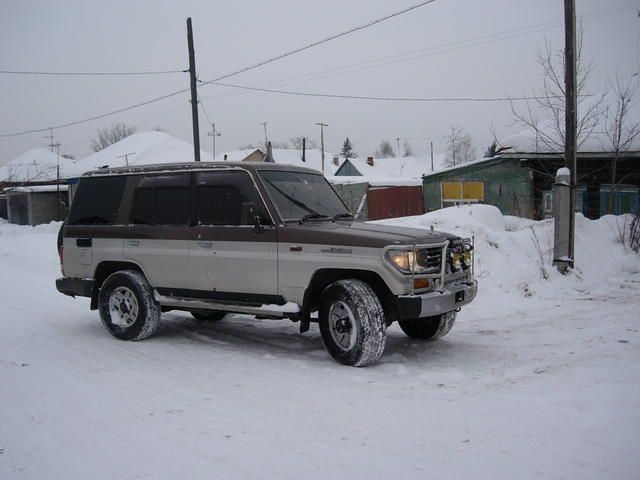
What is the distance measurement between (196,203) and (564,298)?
6.39 meters

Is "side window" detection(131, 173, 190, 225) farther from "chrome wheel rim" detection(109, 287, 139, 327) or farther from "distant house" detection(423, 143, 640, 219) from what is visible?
"distant house" detection(423, 143, 640, 219)

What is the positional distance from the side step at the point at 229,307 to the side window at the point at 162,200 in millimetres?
943

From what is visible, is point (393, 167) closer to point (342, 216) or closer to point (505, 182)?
point (505, 182)

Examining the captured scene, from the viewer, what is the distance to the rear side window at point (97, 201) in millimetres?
7012

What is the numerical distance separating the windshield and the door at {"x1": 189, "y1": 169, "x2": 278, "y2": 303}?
0.22 m

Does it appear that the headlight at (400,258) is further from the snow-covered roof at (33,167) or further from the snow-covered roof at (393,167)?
the snow-covered roof at (393,167)

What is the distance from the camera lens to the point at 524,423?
3.85m

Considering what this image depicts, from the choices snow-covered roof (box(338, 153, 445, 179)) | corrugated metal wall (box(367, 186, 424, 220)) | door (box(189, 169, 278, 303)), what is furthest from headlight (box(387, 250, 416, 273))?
snow-covered roof (box(338, 153, 445, 179))

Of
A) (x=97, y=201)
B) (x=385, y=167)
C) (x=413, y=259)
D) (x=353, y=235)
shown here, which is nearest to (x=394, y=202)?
(x=97, y=201)

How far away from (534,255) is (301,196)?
6.18 m

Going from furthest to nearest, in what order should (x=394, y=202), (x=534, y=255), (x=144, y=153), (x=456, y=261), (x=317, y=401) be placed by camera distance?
(x=144, y=153)
(x=394, y=202)
(x=534, y=255)
(x=456, y=261)
(x=317, y=401)

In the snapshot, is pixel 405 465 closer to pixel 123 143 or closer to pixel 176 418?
pixel 176 418

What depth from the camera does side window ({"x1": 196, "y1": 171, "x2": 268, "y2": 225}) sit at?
589 cm

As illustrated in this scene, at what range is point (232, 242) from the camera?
603 cm
